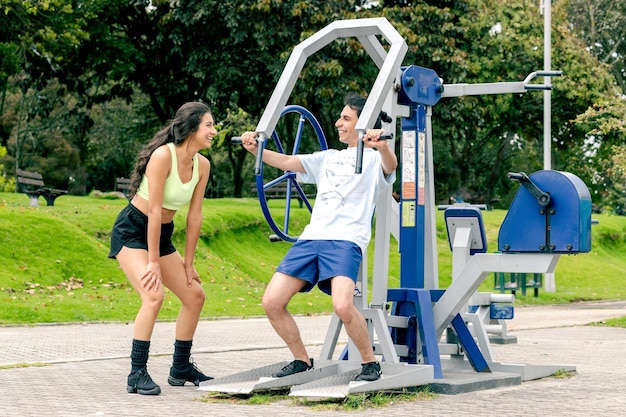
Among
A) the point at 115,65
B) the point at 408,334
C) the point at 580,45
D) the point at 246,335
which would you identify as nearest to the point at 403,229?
the point at 408,334

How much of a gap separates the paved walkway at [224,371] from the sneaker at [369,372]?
A: 272mm

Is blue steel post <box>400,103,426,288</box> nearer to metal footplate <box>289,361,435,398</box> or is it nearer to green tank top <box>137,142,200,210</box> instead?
metal footplate <box>289,361,435,398</box>

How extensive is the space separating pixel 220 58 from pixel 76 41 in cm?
441

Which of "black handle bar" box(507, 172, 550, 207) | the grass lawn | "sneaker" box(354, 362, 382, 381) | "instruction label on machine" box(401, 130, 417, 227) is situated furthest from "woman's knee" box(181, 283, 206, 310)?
the grass lawn

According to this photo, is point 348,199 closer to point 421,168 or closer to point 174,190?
point 421,168

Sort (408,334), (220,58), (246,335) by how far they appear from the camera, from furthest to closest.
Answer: (220,58) < (246,335) < (408,334)

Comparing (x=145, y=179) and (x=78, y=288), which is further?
(x=78, y=288)

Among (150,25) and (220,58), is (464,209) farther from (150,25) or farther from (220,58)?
(150,25)

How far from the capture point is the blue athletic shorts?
6664mm

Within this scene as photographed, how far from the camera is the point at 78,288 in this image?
623 inches

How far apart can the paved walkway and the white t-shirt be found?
3.59ft

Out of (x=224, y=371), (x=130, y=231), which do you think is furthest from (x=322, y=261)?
A: (x=224, y=371)

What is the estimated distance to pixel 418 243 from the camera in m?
7.73

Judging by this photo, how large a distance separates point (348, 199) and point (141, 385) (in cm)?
178
